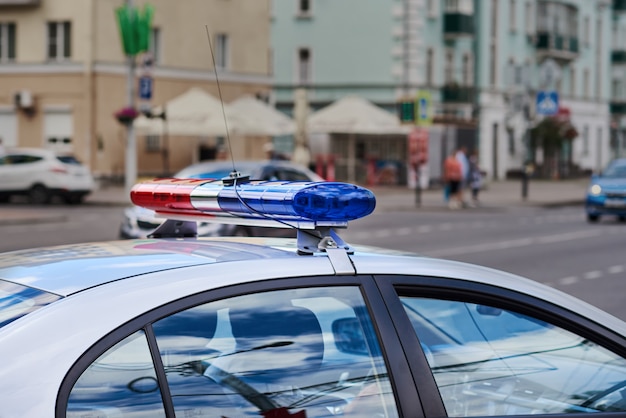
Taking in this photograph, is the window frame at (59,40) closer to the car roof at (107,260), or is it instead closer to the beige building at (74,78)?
the beige building at (74,78)

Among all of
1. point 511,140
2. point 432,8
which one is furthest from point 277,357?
point 511,140

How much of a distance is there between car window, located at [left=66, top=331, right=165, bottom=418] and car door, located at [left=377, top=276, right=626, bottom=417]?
0.66m

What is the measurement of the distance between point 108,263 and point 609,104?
73.0 m

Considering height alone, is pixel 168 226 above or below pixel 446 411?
above

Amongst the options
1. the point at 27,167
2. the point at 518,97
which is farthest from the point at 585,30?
the point at 27,167

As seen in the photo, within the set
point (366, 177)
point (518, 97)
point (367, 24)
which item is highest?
point (367, 24)

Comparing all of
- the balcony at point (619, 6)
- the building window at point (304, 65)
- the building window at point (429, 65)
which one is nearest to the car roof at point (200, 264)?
the building window at point (304, 65)

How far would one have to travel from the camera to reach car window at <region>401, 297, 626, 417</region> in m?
3.37

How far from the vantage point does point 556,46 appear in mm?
62875

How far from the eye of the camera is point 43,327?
2.77 m

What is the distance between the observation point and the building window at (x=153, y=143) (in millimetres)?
44156

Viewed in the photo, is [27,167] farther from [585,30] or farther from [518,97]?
[585,30]

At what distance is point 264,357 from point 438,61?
49.9 metres

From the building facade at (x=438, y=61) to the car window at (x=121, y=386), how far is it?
1610 inches
